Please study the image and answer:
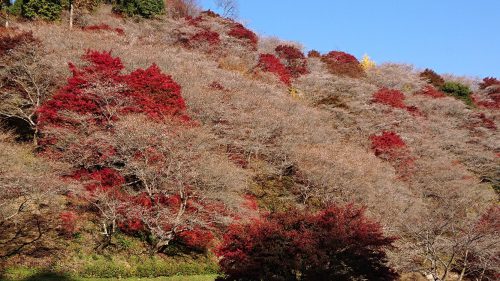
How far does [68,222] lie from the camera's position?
18.4 meters

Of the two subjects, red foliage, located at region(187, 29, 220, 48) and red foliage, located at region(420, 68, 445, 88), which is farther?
red foliage, located at region(420, 68, 445, 88)

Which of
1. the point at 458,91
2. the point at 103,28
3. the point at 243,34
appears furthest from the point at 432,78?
the point at 103,28

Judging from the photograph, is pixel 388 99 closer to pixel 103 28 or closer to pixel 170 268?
pixel 103 28

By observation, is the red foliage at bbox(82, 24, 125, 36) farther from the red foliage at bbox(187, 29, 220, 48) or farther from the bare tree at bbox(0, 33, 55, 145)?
the bare tree at bbox(0, 33, 55, 145)

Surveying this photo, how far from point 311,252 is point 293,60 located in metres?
43.9

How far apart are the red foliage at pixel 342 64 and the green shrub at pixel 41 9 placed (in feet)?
111

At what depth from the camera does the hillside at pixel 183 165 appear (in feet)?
59.1

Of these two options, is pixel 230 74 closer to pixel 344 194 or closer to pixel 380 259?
pixel 344 194

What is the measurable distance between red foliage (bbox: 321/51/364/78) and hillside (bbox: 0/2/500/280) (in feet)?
47.3

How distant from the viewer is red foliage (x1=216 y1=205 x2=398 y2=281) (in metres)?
12.9

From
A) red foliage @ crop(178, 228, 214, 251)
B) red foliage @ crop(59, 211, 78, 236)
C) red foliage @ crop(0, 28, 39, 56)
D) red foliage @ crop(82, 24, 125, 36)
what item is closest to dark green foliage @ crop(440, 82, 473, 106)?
red foliage @ crop(82, 24, 125, 36)

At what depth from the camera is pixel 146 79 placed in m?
24.2

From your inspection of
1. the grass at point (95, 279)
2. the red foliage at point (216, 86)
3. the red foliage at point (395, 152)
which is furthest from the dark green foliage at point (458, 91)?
the grass at point (95, 279)

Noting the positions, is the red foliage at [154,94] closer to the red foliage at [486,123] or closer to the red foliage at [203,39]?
the red foliage at [203,39]
